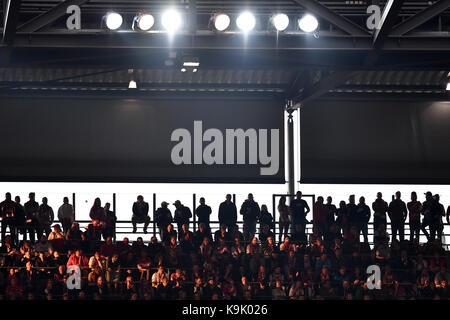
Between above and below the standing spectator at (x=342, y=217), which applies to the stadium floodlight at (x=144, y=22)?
above

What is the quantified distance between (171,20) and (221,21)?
1.13m

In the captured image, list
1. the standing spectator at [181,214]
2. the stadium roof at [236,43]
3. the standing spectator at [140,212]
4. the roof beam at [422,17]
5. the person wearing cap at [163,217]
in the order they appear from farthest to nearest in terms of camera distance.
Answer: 1. the standing spectator at [140,212]
2. the standing spectator at [181,214]
3. the person wearing cap at [163,217]
4. the stadium roof at [236,43]
5. the roof beam at [422,17]

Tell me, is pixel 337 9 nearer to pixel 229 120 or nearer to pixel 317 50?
pixel 317 50

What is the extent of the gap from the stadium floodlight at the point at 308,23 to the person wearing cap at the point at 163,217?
31.2 ft

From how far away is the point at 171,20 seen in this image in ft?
57.7

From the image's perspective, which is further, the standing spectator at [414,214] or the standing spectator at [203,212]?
the standing spectator at [414,214]

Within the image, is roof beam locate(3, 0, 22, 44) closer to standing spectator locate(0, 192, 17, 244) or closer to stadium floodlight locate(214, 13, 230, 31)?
stadium floodlight locate(214, 13, 230, 31)

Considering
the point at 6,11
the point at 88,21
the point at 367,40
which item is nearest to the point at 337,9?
the point at 367,40

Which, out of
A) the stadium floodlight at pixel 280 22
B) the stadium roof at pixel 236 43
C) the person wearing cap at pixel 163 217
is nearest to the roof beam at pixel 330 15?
the stadium roof at pixel 236 43

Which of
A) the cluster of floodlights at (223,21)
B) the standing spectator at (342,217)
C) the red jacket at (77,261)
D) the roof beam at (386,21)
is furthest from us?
the standing spectator at (342,217)

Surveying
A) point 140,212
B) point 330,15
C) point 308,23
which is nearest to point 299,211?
point 140,212

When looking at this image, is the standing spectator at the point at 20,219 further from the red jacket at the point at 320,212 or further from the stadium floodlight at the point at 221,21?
the stadium floodlight at the point at 221,21

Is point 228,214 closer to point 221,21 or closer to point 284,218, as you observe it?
point 284,218

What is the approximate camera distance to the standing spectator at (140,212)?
25.7 metres
